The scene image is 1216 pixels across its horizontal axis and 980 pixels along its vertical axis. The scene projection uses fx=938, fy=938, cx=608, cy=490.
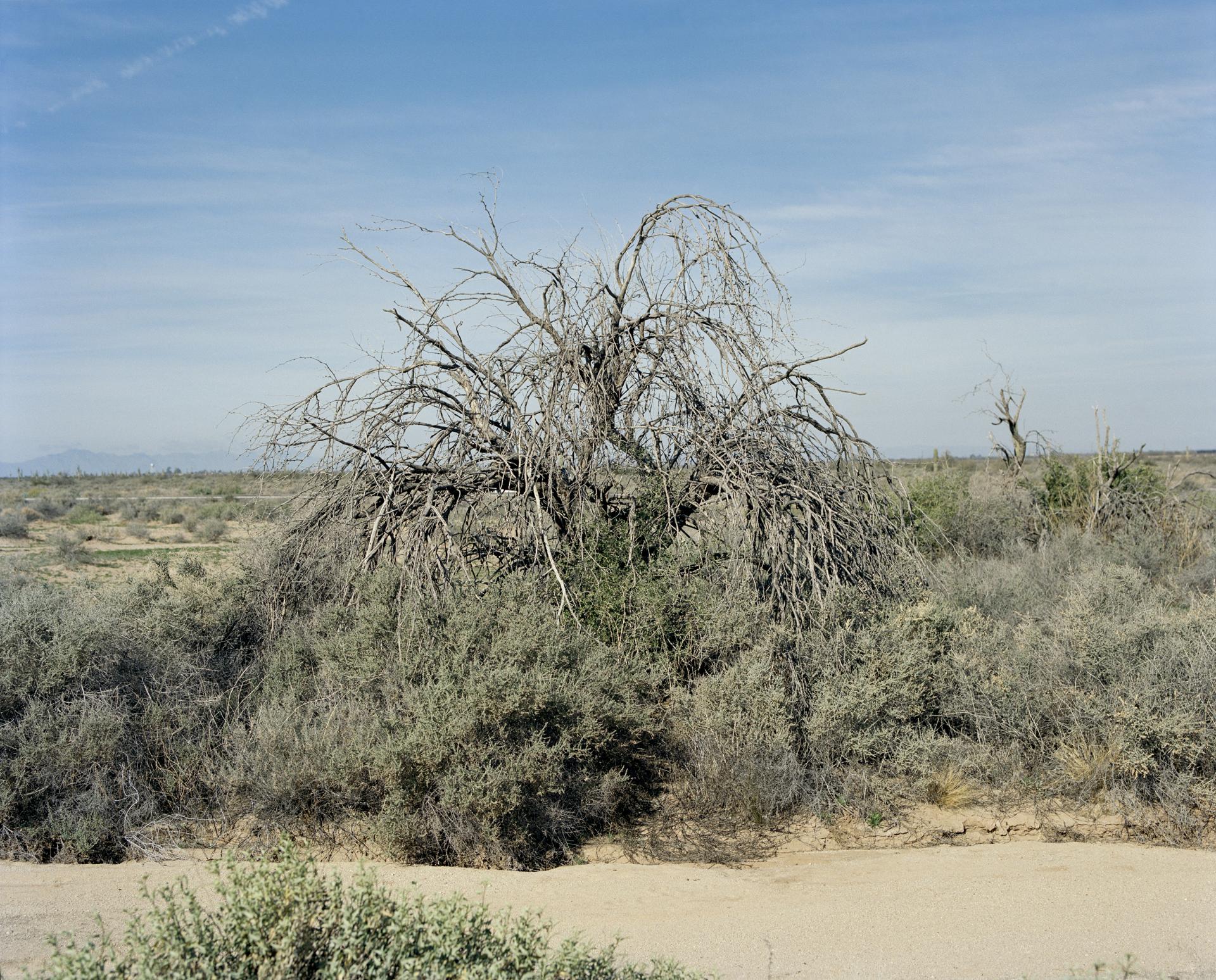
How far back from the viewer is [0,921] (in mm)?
4871

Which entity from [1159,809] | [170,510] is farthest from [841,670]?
[170,510]

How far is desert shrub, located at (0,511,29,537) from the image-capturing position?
2542cm

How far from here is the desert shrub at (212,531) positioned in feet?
89.7

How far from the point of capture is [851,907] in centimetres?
538

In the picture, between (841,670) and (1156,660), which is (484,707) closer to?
(841,670)

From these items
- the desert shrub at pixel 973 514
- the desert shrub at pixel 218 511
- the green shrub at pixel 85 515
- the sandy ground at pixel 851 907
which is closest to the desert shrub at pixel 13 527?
the green shrub at pixel 85 515

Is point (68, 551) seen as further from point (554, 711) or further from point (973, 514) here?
point (973, 514)

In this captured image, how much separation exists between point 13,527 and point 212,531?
502 centimetres

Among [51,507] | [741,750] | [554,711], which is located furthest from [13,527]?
[741,750]

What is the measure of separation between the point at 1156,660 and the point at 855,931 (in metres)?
3.91

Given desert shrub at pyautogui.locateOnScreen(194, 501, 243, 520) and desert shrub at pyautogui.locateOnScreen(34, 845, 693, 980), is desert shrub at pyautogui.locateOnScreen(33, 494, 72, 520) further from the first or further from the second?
desert shrub at pyautogui.locateOnScreen(34, 845, 693, 980)

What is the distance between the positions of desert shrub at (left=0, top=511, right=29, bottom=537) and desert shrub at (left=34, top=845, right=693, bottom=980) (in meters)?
26.1

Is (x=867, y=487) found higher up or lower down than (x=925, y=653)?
higher up

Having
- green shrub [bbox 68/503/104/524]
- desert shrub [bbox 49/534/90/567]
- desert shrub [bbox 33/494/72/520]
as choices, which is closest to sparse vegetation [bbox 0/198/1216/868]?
desert shrub [bbox 49/534/90/567]
